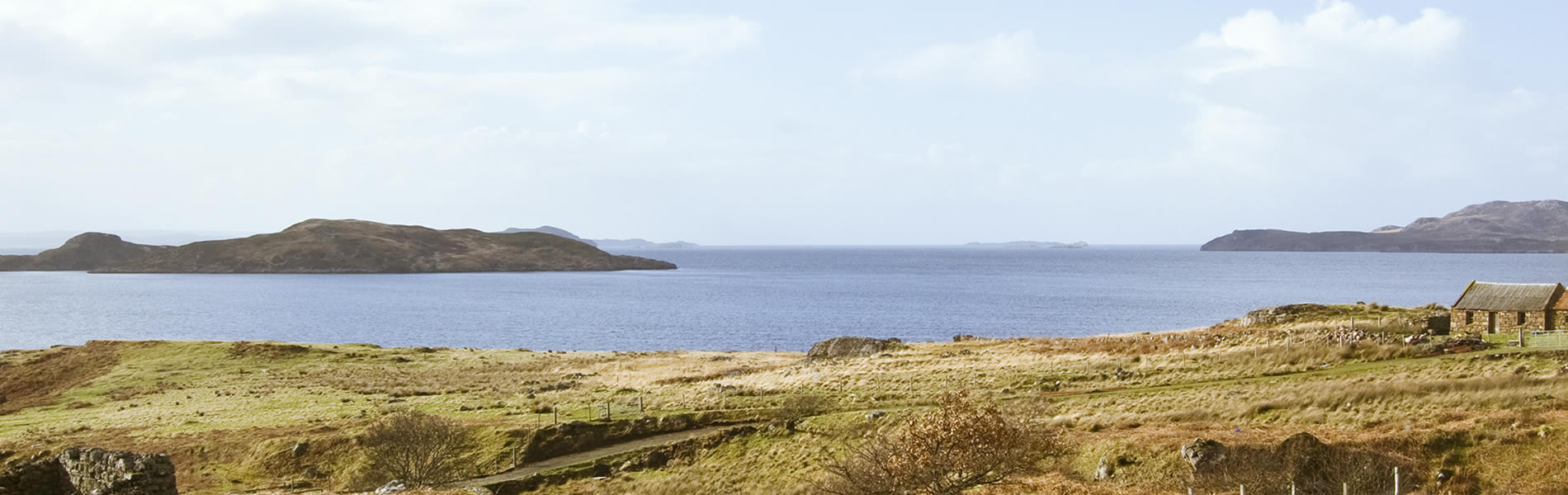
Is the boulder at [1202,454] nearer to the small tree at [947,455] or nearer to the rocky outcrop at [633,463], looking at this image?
the small tree at [947,455]

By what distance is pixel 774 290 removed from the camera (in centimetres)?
19912

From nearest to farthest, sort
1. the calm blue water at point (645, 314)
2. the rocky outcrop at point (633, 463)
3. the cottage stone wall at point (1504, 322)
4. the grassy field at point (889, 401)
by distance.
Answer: the grassy field at point (889, 401), the rocky outcrop at point (633, 463), the cottage stone wall at point (1504, 322), the calm blue water at point (645, 314)

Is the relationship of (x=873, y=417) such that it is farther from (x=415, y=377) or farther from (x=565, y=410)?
(x=415, y=377)

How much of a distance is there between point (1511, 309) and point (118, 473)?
53394 millimetres

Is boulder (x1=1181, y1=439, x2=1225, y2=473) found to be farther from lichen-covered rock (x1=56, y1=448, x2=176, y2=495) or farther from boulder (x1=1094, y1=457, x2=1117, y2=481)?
lichen-covered rock (x1=56, y1=448, x2=176, y2=495)

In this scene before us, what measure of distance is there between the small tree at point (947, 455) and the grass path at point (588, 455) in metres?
16.2

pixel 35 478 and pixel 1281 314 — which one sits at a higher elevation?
pixel 1281 314

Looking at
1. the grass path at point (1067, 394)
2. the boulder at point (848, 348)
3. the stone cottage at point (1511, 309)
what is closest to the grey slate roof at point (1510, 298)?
the stone cottage at point (1511, 309)

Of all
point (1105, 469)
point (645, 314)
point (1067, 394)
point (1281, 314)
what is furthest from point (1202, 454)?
point (645, 314)

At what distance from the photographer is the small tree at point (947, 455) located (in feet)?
63.3

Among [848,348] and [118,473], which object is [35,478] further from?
[848,348]

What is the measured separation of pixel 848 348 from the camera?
2611 inches

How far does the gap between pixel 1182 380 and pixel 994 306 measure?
11061 cm

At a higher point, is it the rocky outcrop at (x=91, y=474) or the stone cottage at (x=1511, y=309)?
the stone cottage at (x=1511, y=309)
